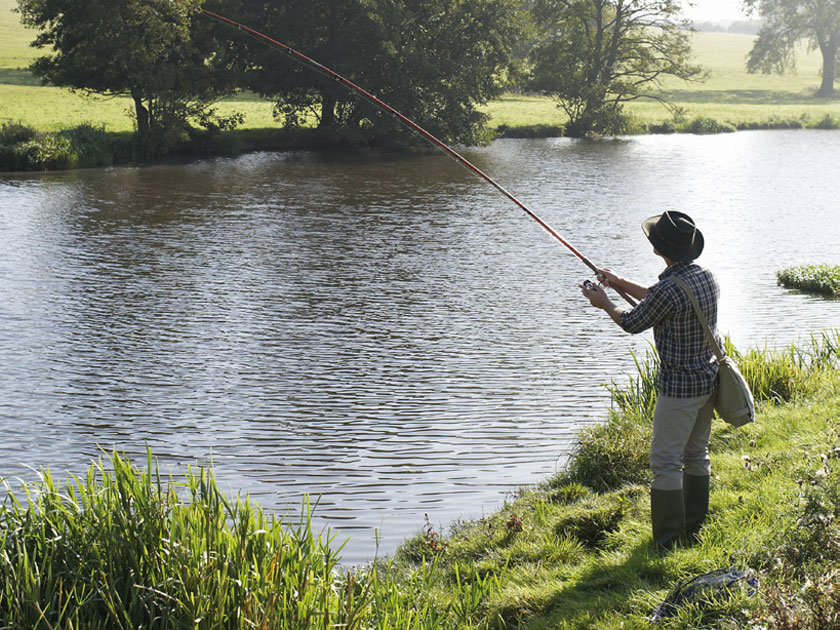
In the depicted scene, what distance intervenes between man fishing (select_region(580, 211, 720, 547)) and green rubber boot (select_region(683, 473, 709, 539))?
0.56ft

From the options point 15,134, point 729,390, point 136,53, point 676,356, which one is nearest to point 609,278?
point 676,356

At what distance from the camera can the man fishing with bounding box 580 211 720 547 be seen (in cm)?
536

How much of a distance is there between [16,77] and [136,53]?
93.8ft

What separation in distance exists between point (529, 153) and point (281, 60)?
11522 millimetres

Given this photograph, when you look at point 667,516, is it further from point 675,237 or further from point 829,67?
point 829,67

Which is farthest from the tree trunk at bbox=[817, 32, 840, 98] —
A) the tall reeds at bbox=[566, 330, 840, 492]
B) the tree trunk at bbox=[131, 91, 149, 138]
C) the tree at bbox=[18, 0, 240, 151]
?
the tall reeds at bbox=[566, 330, 840, 492]

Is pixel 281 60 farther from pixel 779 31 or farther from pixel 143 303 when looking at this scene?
pixel 779 31

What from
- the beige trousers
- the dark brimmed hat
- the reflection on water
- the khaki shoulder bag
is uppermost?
the dark brimmed hat

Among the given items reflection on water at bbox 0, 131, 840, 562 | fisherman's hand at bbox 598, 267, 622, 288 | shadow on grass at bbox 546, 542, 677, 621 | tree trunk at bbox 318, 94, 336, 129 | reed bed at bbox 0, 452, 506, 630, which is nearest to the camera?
reed bed at bbox 0, 452, 506, 630

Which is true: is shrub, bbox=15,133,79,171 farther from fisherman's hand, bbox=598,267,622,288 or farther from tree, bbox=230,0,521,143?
fisherman's hand, bbox=598,267,622,288

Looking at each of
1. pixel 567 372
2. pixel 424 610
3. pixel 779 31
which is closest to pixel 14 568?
pixel 424 610

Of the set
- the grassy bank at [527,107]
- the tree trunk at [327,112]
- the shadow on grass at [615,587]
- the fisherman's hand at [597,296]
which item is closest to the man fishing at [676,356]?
the fisherman's hand at [597,296]

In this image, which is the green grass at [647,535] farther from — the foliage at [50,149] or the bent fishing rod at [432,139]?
the foliage at [50,149]

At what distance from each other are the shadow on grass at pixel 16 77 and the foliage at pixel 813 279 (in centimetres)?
4958
